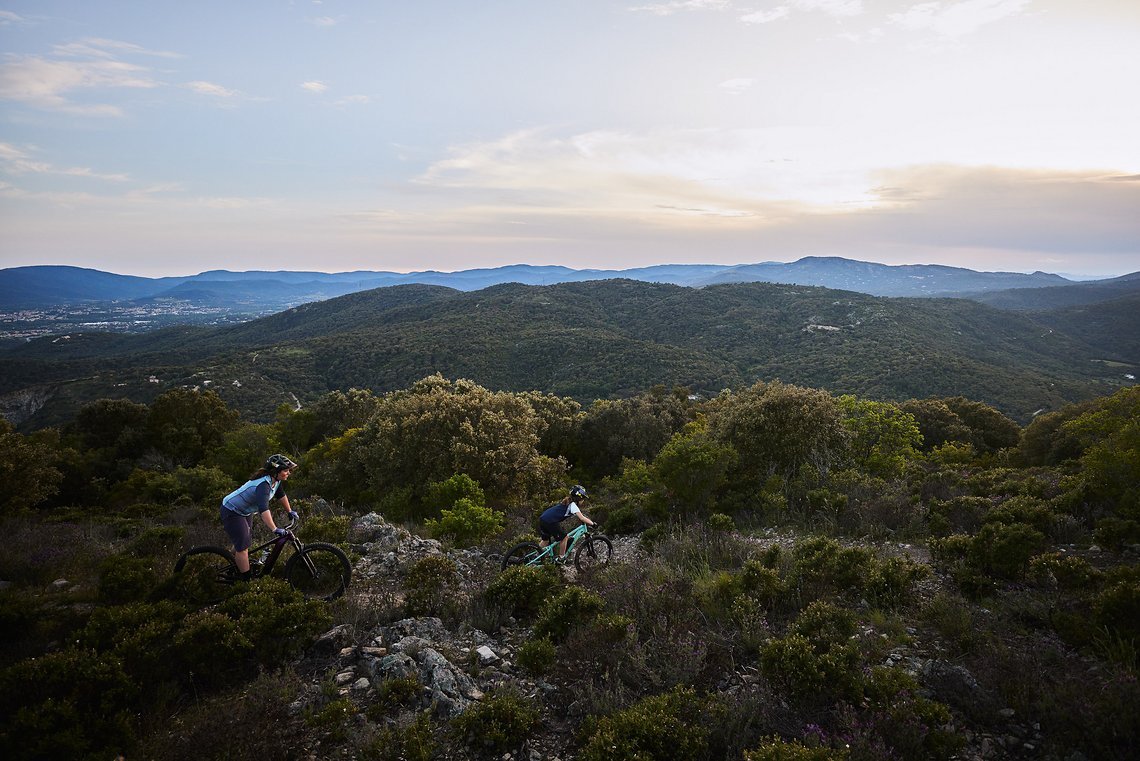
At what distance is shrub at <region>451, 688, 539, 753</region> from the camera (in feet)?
13.5

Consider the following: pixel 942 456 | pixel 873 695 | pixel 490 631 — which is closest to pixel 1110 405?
pixel 942 456

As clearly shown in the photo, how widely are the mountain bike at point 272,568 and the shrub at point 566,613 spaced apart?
292cm

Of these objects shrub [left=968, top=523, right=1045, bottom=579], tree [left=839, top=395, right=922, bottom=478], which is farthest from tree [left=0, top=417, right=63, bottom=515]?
tree [left=839, top=395, right=922, bottom=478]

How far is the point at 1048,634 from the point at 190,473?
2448 cm

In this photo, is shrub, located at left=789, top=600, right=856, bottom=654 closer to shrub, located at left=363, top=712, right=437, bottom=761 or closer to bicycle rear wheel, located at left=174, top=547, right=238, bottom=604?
shrub, located at left=363, top=712, right=437, bottom=761

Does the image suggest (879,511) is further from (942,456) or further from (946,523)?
(942,456)

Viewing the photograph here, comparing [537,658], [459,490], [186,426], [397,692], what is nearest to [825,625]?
[537,658]

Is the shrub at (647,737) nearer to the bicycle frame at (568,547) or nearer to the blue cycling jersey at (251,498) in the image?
the bicycle frame at (568,547)

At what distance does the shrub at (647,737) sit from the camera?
12.2 ft

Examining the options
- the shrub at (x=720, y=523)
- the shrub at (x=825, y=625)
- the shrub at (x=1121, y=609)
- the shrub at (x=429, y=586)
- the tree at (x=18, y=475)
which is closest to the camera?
the shrub at (x=1121, y=609)

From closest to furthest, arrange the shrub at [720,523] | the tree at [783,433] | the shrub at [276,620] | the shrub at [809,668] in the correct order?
the shrub at [809,668] → the shrub at [276,620] → the shrub at [720,523] → the tree at [783,433]

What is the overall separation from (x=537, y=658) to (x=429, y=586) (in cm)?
204

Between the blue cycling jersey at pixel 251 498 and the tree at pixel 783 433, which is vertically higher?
the blue cycling jersey at pixel 251 498

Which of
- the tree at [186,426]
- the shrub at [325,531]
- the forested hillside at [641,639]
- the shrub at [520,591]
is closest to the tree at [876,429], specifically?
the forested hillside at [641,639]
